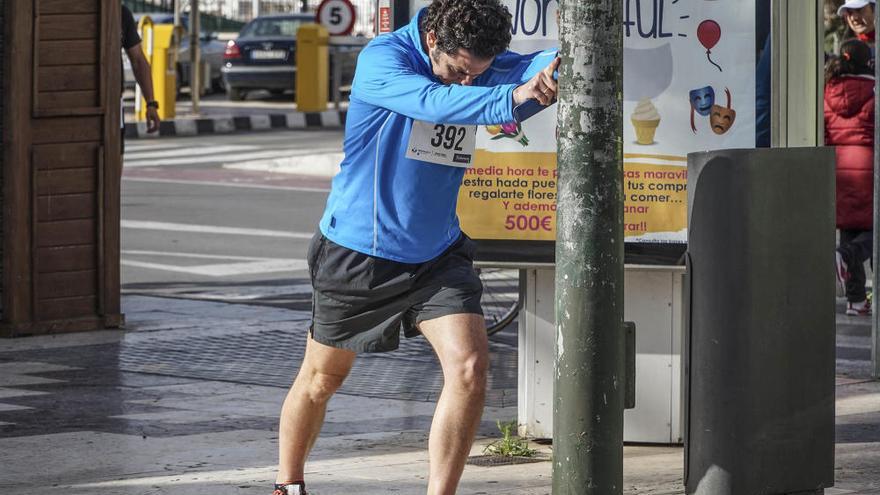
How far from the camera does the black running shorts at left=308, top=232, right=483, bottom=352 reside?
5.21 meters

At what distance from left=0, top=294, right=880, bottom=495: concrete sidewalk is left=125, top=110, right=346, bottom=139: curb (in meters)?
16.9

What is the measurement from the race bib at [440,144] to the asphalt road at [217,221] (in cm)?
564

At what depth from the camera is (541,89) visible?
463 centimetres

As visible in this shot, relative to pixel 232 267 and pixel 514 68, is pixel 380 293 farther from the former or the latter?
pixel 232 267

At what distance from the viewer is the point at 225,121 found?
27.8m

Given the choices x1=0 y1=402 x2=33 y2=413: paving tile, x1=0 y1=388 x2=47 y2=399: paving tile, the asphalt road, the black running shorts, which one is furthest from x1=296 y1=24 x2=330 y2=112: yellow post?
the black running shorts

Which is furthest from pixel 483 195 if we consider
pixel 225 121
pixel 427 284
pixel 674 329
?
pixel 225 121

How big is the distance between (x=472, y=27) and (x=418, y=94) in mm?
296

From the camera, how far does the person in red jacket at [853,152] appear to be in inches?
412

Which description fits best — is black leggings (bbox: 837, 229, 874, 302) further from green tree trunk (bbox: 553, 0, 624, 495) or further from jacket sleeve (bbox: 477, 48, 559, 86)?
green tree trunk (bbox: 553, 0, 624, 495)

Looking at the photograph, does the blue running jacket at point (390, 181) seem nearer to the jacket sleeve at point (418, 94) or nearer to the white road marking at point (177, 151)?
the jacket sleeve at point (418, 94)

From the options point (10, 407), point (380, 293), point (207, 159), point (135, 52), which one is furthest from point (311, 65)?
point (380, 293)

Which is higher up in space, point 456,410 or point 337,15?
point 337,15

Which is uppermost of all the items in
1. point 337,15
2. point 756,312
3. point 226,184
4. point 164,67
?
point 337,15
